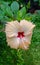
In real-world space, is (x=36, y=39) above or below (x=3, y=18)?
below

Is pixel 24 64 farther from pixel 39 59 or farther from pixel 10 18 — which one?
pixel 10 18

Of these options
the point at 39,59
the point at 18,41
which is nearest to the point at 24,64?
the point at 39,59

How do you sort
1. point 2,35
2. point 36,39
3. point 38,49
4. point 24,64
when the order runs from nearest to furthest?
point 24,64, point 2,35, point 38,49, point 36,39

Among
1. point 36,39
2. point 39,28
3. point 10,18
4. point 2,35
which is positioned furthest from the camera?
point 39,28

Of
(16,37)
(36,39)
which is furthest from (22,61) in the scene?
(16,37)

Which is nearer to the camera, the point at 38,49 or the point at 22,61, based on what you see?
the point at 22,61

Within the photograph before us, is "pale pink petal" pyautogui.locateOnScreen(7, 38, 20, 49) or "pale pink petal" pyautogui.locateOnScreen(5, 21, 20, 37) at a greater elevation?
"pale pink petal" pyautogui.locateOnScreen(5, 21, 20, 37)

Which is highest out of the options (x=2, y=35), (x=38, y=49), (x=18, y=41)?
(x=18, y=41)

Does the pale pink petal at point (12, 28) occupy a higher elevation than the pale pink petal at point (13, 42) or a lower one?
higher
